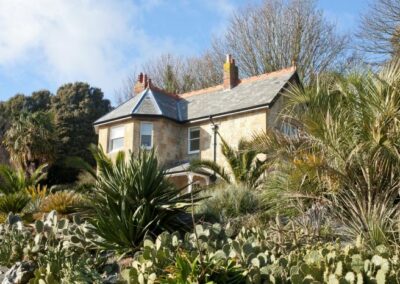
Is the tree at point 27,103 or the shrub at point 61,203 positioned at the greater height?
the tree at point 27,103

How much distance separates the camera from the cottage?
2233cm

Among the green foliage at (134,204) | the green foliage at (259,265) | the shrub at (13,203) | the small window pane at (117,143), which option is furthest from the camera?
the small window pane at (117,143)

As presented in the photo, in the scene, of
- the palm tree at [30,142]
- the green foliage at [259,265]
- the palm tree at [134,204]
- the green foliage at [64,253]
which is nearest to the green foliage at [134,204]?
the palm tree at [134,204]

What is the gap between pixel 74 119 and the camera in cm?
3619

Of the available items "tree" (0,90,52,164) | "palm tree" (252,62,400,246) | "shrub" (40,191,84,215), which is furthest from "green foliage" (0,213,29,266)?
"tree" (0,90,52,164)

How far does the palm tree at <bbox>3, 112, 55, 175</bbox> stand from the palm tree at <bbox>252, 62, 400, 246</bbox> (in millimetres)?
22035

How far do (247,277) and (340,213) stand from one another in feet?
12.1

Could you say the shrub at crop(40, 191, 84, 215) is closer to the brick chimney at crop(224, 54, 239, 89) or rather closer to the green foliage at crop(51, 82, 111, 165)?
the brick chimney at crop(224, 54, 239, 89)

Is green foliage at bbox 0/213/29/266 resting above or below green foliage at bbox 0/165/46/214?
below

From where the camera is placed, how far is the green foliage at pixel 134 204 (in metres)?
8.26

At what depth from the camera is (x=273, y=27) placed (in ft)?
101

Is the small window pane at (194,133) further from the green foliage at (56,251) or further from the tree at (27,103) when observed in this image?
the tree at (27,103)

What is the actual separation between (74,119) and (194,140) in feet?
47.4

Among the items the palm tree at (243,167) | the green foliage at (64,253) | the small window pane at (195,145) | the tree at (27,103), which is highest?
the tree at (27,103)
